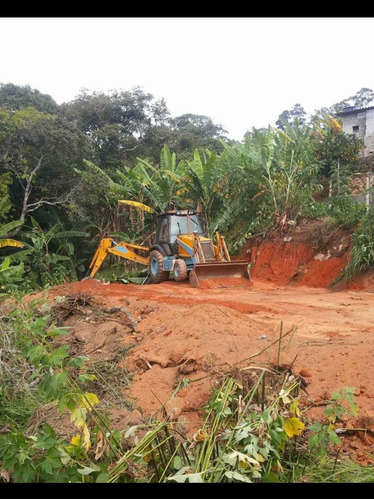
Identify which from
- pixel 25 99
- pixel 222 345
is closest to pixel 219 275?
pixel 222 345

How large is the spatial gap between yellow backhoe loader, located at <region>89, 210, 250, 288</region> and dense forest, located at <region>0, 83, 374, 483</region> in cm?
281

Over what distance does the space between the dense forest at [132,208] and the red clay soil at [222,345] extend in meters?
0.49

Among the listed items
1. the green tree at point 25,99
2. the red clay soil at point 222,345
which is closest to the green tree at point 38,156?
the green tree at point 25,99

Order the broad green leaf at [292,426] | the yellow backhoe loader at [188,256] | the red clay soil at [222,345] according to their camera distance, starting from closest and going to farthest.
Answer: the broad green leaf at [292,426] < the red clay soil at [222,345] < the yellow backhoe loader at [188,256]

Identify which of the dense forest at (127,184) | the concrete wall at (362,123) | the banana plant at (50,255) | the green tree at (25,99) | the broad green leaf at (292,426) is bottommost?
the banana plant at (50,255)

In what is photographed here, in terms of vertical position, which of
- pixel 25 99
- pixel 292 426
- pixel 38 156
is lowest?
pixel 292 426

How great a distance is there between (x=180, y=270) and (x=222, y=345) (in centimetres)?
820

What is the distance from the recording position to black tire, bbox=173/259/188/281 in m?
13.2

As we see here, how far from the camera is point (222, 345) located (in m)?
5.04

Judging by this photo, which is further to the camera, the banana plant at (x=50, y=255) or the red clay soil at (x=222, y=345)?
the banana plant at (x=50, y=255)

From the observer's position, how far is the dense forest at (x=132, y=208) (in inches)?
105

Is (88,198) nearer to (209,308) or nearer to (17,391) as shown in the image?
(209,308)

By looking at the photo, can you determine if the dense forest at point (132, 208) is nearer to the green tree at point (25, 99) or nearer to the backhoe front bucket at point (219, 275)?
the green tree at point (25, 99)

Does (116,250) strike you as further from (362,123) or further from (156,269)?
(362,123)
